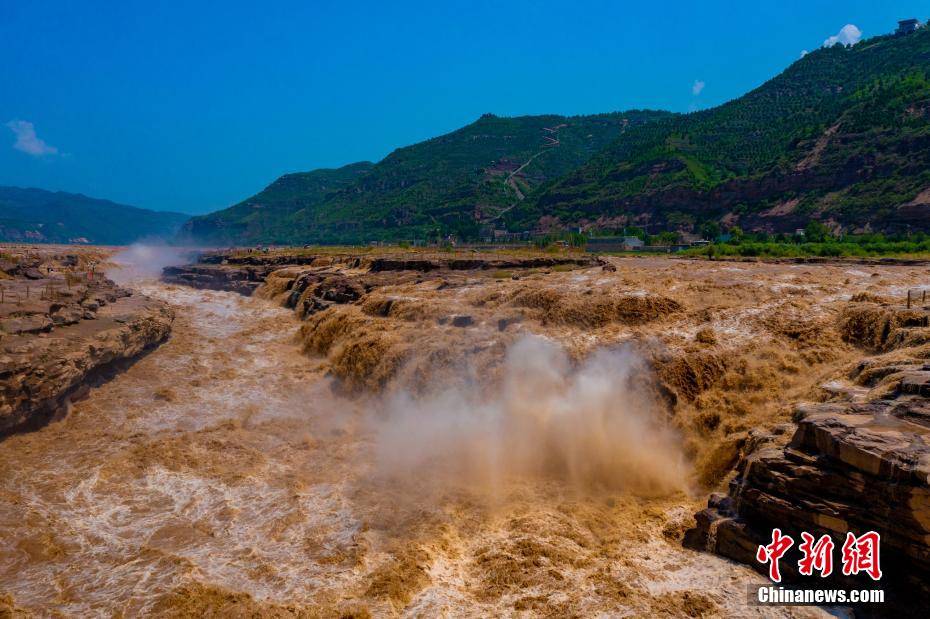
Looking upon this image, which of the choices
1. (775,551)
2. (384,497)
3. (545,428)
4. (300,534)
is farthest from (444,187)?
(775,551)

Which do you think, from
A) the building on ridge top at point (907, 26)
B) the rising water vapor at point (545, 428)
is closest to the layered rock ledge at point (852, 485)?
the rising water vapor at point (545, 428)

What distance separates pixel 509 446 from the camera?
12.1m

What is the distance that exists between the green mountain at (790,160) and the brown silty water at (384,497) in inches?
2319

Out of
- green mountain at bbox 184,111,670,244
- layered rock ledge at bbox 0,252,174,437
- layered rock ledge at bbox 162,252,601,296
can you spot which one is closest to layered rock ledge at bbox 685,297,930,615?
layered rock ledge at bbox 0,252,174,437

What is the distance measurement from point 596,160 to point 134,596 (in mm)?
127363

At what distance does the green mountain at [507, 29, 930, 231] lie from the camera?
205 feet

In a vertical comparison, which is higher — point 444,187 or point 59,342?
point 444,187

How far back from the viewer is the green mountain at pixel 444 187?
132m

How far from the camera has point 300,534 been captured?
30.3ft

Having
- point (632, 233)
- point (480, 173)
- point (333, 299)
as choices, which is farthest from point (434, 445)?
point (480, 173)

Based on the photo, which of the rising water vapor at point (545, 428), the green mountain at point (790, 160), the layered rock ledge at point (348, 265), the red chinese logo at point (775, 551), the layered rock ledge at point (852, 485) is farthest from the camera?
the green mountain at point (790, 160)

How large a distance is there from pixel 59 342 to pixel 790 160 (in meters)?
86.8

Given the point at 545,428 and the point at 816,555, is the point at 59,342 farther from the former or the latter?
the point at 816,555

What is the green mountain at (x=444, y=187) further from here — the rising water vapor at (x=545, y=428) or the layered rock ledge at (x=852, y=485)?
the layered rock ledge at (x=852, y=485)
